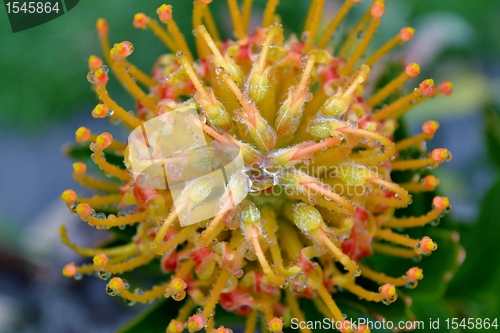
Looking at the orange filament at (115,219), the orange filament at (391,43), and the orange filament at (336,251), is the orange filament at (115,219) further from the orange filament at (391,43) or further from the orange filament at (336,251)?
the orange filament at (391,43)

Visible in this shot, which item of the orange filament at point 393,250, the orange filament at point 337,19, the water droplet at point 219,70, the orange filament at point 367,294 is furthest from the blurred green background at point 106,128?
the water droplet at point 219,70

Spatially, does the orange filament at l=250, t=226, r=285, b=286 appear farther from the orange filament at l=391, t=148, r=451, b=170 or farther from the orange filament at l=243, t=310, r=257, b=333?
the orange filament at l=391, t=148, r=451, b=170

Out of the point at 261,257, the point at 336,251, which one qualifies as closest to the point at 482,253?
the point at 336,251

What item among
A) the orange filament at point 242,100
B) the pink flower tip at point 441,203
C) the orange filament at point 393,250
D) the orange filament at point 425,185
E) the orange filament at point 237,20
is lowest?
the orange filament at point 393,250

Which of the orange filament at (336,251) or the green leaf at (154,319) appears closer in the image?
the orange filament at (336,251)

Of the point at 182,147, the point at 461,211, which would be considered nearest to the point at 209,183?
the point at 182,147

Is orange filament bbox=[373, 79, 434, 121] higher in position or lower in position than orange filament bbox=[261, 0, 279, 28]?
lower

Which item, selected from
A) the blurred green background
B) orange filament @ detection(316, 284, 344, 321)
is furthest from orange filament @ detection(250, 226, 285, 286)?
the blurred green background
